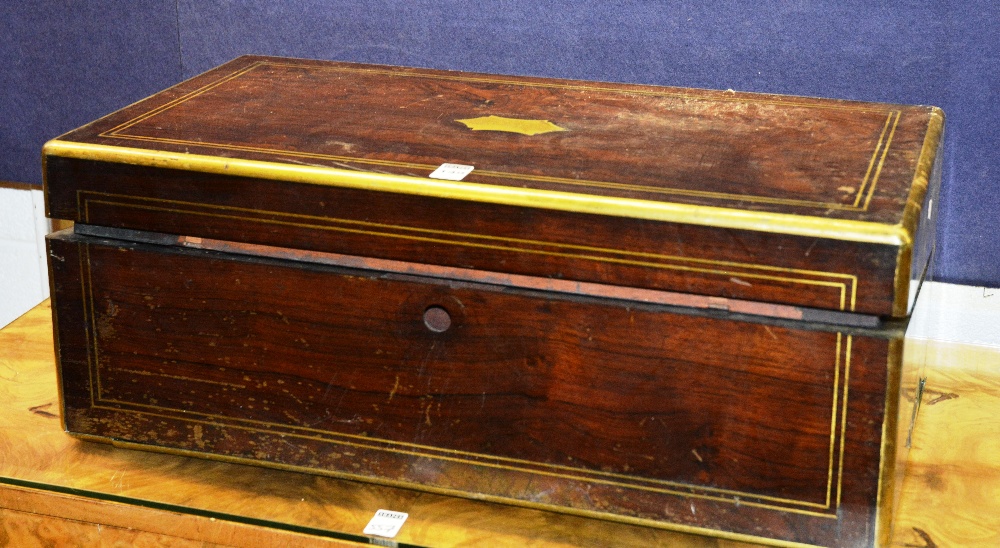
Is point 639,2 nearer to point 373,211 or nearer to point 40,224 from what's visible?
point 373,211

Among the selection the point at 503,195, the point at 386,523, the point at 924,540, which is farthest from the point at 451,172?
the point at 924,540

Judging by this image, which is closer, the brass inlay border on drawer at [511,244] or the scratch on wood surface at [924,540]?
the brass inlay border on drawer at [511,244]

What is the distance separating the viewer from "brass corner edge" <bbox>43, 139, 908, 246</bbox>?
0.90 m

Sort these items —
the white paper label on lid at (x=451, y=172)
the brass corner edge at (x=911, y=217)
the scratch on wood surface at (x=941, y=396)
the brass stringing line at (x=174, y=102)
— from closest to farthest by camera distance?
the brass corner edge at (x=911, y=217) < the white paper label on lid at (x=451, y=172) < the brass stringing line at (x=174, y=102) < the scratch on wood surface at (x=941, y=396)

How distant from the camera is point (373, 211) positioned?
1.02 metres

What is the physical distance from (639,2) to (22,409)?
0.84 meters

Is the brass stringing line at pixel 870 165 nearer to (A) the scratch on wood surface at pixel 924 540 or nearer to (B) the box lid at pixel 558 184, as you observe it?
(B) the box lid at pixel 558 184

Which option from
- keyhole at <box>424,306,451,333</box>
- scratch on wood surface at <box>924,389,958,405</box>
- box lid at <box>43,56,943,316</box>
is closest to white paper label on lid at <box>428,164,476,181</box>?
box lid at <box>43,56,943,316</box>

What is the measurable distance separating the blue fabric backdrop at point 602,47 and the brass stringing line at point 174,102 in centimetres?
23

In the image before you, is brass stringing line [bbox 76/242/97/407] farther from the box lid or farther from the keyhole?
the keyhole

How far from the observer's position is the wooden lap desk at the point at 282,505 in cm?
105

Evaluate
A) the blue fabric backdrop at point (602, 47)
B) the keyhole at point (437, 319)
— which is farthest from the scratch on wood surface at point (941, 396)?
the keyhole at point (437, 319)

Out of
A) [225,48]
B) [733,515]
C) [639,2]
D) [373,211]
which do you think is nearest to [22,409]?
[373,211]

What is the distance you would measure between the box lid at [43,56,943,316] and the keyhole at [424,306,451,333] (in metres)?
0.05
